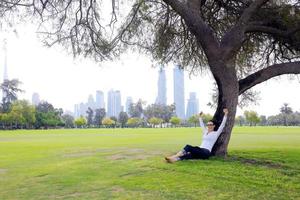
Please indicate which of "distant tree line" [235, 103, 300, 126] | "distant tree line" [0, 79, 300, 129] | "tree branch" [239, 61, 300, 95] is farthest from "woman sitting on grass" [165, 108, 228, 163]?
"distant tree line" [235, 103, 300, 126]

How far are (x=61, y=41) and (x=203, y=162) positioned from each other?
782 cm

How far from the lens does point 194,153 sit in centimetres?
1267

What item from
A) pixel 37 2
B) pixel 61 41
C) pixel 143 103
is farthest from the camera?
pixel 143 103

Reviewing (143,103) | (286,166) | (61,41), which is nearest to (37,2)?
(61,41)

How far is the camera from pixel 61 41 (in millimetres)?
16984

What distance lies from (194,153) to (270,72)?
444 centimetres

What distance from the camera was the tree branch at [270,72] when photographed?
581 inches

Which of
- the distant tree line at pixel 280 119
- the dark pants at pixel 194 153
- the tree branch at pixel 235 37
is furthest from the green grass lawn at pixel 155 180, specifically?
the distant tree line at pixel 280 119

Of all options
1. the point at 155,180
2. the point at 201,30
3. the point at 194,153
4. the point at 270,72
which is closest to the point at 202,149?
the point at 194,153

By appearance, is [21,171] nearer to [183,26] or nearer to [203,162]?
[203,162]

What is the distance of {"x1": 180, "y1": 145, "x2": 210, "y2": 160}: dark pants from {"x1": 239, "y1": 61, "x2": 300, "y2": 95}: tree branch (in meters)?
3.63

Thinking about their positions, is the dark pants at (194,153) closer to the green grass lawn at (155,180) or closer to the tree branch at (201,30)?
the green grass lawn at (155,180)

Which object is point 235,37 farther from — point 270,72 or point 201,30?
point 270,72

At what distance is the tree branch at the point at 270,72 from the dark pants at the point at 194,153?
11.9 feet
